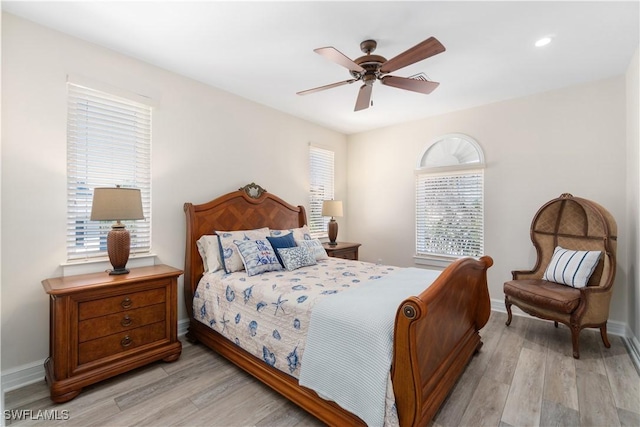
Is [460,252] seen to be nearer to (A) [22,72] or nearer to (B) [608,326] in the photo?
(B) [608,326]

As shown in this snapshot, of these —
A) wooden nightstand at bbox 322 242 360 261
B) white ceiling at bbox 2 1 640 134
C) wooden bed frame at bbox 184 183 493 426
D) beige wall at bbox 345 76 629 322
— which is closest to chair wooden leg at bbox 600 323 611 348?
beige wall at bbox 345 76 629 322

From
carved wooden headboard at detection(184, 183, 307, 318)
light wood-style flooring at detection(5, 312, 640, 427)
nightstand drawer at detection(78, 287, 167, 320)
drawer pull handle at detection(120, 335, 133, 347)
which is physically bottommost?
light wood-style flooring at detection(5, 312, 640, 427)

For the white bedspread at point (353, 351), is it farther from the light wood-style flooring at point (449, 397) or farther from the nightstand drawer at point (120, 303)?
the nightstand drawer at point (120, 303)

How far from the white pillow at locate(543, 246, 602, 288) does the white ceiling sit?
1.87 m

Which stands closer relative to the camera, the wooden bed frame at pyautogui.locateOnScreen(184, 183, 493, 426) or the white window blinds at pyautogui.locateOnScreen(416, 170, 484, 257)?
the wooden bed frame at pyautogui.locateOnScreen(184, 183, 493, 426)

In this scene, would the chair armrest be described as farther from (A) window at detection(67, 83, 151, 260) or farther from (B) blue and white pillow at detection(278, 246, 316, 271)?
(A) window at detection(67, 83, 151, 260)

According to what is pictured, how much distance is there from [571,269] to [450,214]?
154 cm

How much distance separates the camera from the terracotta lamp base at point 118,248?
2.38 meters

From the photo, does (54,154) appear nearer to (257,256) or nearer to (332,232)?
(257,256)

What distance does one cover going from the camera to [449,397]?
2.05 meters

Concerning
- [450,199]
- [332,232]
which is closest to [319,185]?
[332,232]

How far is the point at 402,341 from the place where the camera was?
4.76 ft

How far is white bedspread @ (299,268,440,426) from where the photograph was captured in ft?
4.93

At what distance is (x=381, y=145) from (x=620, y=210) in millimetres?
3044
